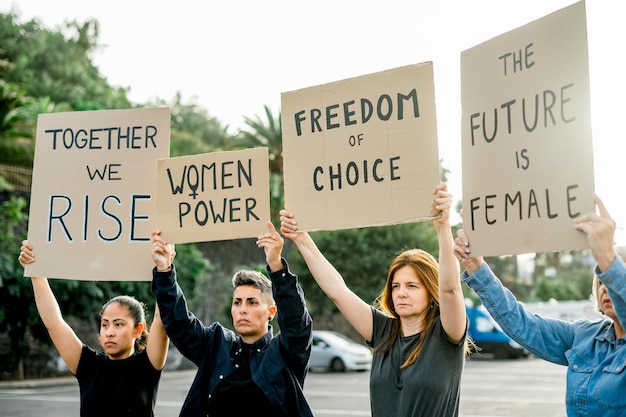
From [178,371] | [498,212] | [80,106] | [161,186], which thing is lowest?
[178,371]

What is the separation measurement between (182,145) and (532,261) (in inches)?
1766

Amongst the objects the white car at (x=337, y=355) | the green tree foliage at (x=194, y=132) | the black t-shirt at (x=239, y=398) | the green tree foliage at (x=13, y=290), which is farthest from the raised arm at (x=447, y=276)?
the green tree foliage at (x=194, y=132)

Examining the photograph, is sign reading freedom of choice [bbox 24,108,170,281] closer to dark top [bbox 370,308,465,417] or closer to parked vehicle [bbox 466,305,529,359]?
dark top [bbox 370,308,465,417]

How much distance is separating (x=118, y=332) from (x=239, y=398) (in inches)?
31.7

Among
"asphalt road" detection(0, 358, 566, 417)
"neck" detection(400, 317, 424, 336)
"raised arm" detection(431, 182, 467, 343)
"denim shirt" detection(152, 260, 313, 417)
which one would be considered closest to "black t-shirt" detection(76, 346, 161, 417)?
"denim shirt" detection(152, 260, 313, 417)

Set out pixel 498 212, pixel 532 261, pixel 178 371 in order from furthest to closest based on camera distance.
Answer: pixel 532 261
pixel 178 371
pixel 498 212

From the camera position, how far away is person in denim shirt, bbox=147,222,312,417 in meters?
3.34

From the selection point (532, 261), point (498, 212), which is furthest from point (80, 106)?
point (532, 261)

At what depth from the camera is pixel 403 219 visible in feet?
10.8

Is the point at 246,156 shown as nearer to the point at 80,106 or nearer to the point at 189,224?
the point at 189,224

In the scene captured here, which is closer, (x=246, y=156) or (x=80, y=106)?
(x=246, y=156)

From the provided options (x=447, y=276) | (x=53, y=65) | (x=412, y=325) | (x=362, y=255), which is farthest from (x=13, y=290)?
(x=53, y=65)

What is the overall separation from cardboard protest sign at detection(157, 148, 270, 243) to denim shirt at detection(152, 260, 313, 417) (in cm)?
29

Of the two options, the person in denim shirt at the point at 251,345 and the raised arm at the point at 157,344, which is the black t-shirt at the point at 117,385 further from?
the person in denim shirt at the point at 251,345
